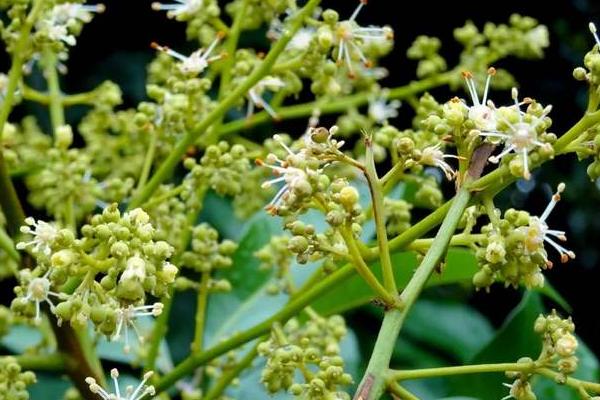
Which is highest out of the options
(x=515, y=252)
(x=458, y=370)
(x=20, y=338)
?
(x=515, y=252)

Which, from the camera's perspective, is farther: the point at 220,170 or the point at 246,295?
the point at 246,295

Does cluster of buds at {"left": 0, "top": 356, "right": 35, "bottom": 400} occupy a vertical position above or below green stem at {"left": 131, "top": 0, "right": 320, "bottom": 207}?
below

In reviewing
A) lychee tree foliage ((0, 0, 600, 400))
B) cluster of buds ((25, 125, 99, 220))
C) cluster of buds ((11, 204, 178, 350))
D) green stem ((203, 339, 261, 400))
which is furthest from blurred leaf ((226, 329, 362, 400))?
cluster of buds ((11, 204, 178, 350))

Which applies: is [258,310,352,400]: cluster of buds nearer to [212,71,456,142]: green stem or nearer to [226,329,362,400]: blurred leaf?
[226,329,362,400]: blurred leaf

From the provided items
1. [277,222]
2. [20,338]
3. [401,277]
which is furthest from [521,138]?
[20,338]

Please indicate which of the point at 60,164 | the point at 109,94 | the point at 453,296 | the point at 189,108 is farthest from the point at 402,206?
the point at 453,296

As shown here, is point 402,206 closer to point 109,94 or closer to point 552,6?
point 109,94

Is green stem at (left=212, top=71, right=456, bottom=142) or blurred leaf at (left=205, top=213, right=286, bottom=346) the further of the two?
blurred leaf at (left=205, top=213, right=286, bottom=346)

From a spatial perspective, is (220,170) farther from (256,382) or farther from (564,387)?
(564,387)
